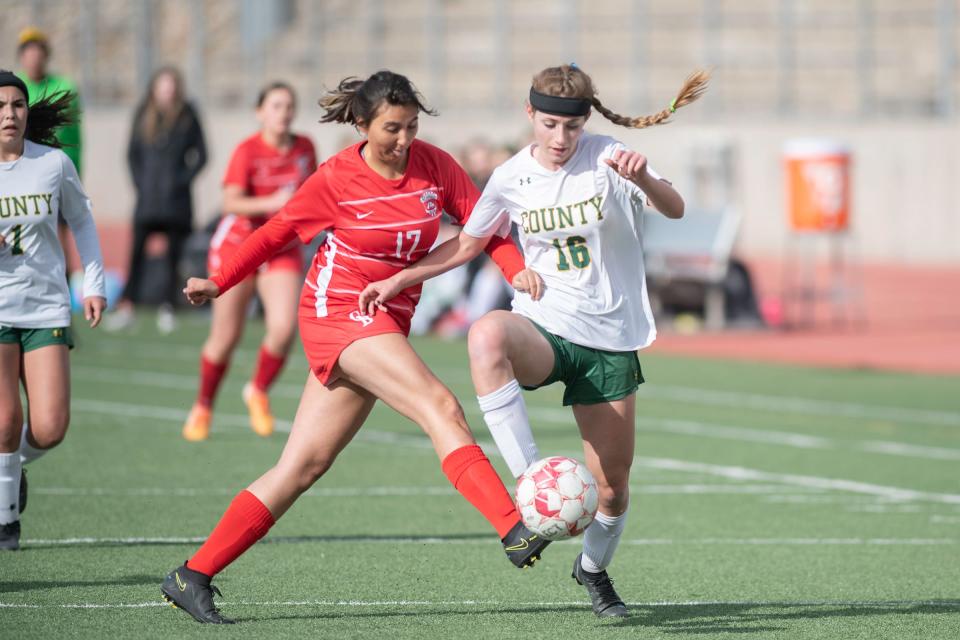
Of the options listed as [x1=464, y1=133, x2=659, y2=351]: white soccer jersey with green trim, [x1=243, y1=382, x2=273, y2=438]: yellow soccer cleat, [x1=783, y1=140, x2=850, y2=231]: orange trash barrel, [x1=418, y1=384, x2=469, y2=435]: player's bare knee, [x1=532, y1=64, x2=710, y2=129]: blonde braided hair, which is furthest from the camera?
[x1=783, y1=140, x2=850, y2=231]: orange trash barrel

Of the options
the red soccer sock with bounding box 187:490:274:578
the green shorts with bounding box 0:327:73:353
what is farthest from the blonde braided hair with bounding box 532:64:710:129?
the green shorts with bounding box 0:327:73:353

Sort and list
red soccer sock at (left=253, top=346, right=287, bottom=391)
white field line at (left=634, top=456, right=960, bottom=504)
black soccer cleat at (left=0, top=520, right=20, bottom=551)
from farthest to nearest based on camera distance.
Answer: red soccer sock at (left=253, top=346, right=287, bottom=391)
white field line at (left=634, top=456, right=960, bottom=504)
black soccer cleat at (left=0, top=520, right=20, bottom=551)

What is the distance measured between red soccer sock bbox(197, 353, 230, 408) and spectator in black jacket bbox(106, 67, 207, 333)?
5.95 metres

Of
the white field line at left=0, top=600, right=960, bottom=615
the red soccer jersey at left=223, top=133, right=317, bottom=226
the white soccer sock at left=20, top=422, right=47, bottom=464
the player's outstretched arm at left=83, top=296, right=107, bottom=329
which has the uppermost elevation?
the red soccer jersey at left=223, top=133, right=317, bottom=226

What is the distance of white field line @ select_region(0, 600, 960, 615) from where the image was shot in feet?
20.5

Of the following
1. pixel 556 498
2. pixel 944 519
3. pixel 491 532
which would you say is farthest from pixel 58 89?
pixel 556 498

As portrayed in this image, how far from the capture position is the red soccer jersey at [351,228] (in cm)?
610

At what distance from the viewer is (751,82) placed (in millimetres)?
29109

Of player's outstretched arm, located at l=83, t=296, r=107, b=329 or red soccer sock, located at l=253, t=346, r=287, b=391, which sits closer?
player's outstretched arm, located at l=83, t=296, r=107, b=329

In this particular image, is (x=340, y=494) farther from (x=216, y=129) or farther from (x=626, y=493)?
(x=216, y=129)

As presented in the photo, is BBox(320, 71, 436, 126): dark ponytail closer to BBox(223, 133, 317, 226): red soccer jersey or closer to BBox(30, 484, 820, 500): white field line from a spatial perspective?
BBox(30, 484, 820, 500): white field line

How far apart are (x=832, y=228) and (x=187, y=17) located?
50.8 feet

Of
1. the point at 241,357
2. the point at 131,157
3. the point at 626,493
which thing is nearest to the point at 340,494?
the point at 626,493

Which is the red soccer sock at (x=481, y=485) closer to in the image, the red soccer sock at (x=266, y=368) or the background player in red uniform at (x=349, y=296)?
the background player in red uniform at (x=349, y=296)
